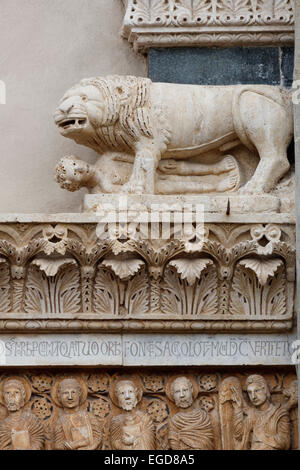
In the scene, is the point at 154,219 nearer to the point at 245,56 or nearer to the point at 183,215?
the point at 183,215

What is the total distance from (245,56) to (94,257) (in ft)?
3.82

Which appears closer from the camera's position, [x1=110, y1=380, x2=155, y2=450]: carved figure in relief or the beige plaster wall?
[x1=110, y1=380, x2=155, y2=450]: carved figure in relief

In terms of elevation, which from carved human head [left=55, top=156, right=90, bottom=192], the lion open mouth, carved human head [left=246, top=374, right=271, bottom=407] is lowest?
carved human head [left=246, top=374, right=271, bottom=407]

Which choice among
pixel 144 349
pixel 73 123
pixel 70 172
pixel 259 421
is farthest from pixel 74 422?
pixel 73 123

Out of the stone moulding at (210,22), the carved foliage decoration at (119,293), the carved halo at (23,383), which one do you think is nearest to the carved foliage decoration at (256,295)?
the carved foliage decoration at (119,293)

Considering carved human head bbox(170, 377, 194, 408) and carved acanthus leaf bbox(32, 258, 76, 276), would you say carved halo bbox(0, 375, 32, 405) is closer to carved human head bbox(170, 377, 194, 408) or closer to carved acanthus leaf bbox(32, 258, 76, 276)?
carved acanthus leaf bbox(32, 258, 76, 276)

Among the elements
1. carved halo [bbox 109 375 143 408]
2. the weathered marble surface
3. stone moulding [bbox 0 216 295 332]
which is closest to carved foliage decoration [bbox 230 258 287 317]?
stone moulding [bbox 0 216 295 332]

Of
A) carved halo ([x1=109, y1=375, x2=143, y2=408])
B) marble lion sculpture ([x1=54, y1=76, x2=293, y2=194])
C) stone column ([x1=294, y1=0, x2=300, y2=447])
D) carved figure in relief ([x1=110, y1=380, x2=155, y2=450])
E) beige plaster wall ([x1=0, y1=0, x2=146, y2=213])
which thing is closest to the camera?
stone column ([x1=294, y1=0, x2=300, y2=447])

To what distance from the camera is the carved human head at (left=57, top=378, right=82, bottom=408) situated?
24.3 feet

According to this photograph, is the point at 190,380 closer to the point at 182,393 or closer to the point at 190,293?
the point at 182,393

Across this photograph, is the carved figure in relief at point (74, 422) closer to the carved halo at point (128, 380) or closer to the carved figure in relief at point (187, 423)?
the carved halo at point (128, 380)

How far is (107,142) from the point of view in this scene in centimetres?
762

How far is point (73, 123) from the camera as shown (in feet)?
24.8

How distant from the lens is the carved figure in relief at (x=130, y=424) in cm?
733
